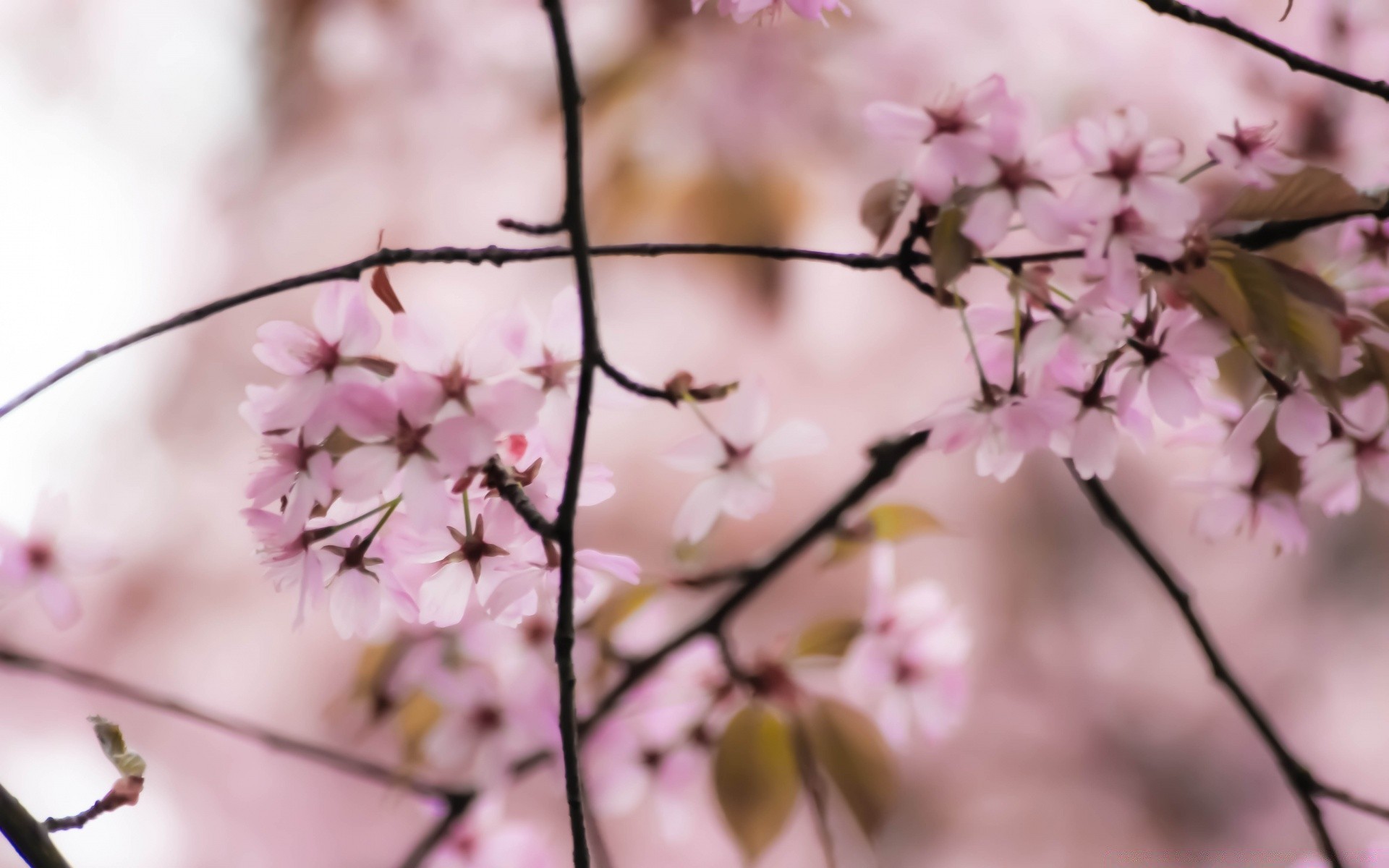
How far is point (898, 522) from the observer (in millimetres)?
671

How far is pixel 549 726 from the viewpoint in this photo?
0.75 meters

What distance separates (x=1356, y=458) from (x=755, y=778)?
1.30 feet

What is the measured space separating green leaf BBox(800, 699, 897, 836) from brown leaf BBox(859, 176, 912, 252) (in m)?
0.37

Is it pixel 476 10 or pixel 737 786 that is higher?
pixel 476 10

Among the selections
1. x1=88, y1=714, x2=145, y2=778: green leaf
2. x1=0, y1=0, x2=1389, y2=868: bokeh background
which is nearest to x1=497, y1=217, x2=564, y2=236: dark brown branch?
x1=88, y1=714, x2=145, y2=778: green leaf

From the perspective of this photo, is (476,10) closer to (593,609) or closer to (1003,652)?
(593,609)

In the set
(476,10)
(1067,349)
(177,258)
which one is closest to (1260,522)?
(1067,349)

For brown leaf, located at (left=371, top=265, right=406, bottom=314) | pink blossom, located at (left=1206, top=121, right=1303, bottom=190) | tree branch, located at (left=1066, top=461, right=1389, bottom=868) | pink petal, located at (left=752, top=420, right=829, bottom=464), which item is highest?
brown leaf, located at (left=371, top=265, right=406, bottom=314)

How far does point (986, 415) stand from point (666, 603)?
611 millimetres

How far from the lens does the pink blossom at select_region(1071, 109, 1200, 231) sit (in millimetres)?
361

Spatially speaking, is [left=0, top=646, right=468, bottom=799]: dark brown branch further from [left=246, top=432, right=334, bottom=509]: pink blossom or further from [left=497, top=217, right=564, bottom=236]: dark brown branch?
[left=497, top=217, right=564, bottom=236]: dark brown branch

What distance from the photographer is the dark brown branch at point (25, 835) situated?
11.6 inches

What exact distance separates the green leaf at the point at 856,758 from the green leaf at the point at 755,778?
0.08ft

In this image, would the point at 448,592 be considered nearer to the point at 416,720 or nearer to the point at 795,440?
the point at 795,440
